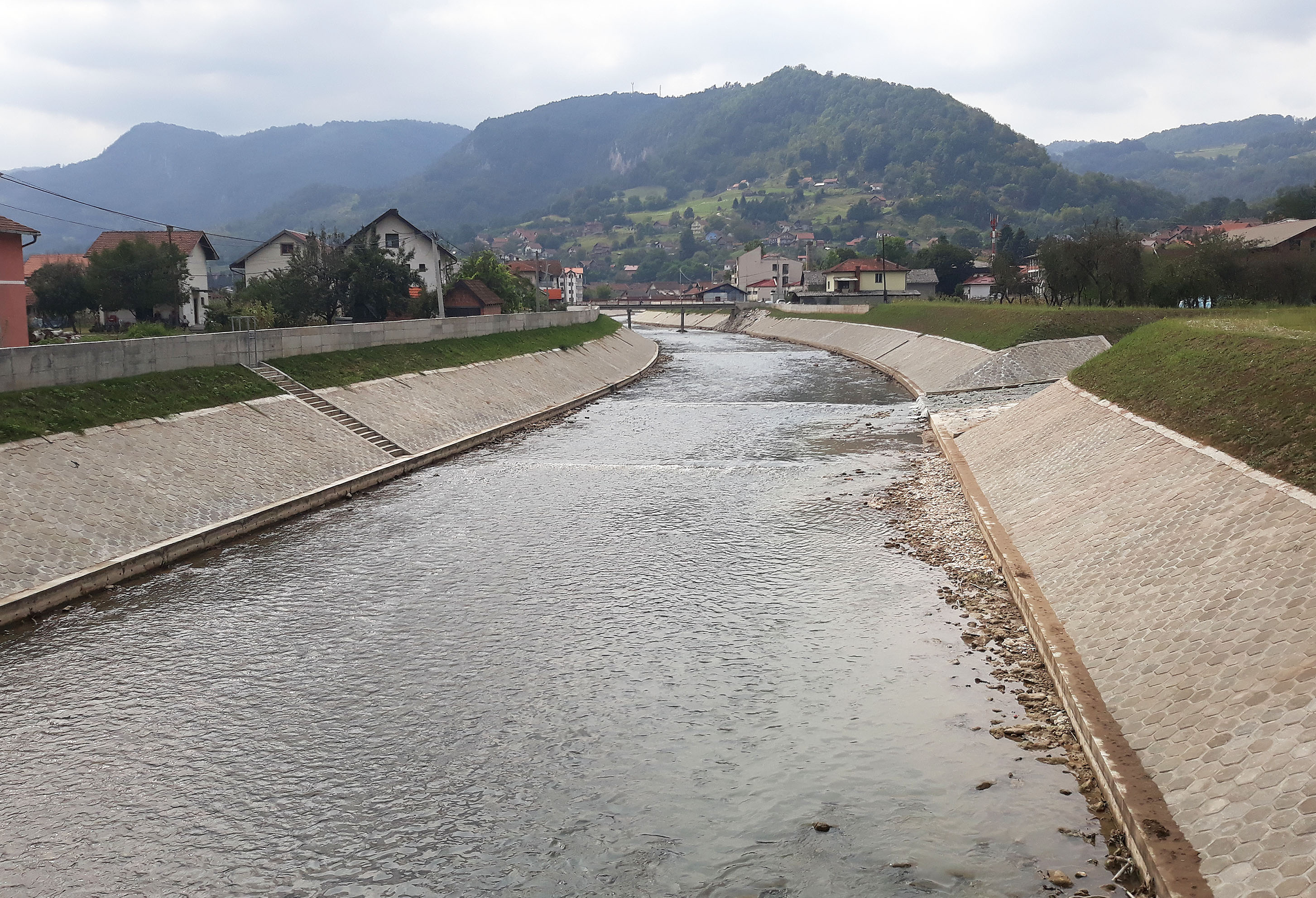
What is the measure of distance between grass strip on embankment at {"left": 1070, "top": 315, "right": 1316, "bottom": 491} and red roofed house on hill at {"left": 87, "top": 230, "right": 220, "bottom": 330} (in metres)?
63.7

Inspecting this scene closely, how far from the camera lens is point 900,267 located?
13362 cm

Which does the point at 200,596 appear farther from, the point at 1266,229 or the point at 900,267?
the point at 900,267

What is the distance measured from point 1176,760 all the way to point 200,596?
Answer: 1820 cm

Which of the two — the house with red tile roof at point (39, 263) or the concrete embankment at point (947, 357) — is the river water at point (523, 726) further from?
the house with red tile roof at point (39, 263)

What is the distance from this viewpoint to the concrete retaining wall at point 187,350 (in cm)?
2711

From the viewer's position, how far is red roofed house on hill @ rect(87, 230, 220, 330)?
7550cm

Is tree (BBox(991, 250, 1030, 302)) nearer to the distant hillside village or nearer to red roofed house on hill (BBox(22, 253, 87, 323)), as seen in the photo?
the distant hillside village

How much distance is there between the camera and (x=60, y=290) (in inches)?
2650

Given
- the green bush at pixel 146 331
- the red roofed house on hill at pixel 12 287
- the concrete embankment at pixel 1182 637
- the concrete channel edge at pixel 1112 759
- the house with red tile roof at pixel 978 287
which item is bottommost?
the concrete channel edge at pixel 1112 759

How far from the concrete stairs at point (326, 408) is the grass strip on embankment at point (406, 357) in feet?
2.40

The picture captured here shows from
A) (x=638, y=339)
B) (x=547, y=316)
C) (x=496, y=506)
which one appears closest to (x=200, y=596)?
(x=496, y=506)

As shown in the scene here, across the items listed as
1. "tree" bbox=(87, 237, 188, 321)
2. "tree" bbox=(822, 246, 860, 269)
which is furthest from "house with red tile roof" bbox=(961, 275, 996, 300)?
"tree" bbox=(87, 237, 188, 321)

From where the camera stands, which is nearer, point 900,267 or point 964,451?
point 964,451

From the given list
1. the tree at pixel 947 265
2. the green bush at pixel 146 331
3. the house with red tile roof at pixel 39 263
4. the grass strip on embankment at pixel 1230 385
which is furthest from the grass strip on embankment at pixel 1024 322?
the tree at pixel 947 265
